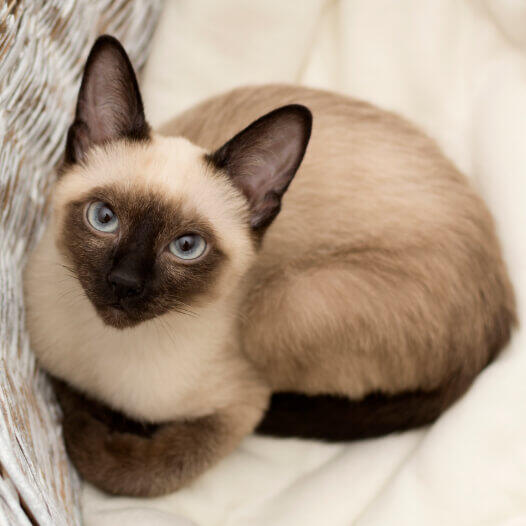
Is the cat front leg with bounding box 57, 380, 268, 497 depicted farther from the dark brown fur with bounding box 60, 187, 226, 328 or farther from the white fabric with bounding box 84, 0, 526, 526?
the dark brown fur with bounding box 60, 187, 226, 328

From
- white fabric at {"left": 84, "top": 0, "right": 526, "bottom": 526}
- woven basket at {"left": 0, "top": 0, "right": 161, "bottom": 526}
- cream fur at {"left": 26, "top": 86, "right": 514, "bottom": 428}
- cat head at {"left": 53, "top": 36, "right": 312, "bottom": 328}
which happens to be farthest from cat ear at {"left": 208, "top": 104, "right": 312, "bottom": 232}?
white fabric at {"left": 84, "top": 0, "right": 526, "bottom": 526}

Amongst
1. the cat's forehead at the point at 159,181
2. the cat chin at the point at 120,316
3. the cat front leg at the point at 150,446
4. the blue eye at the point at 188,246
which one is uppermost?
the cat's forehead at the point at 159,181

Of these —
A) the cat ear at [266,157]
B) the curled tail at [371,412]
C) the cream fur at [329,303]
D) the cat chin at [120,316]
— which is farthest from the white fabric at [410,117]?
the cat ear at [266,157]

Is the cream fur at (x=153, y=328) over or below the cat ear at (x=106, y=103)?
below

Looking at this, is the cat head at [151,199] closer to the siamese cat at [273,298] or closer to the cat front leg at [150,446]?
the siamese cat at [273,298]

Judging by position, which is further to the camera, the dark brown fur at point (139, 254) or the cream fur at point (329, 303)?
the cream fur at point (329, 303)

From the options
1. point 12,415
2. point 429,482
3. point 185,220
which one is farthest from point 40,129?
point 429,482

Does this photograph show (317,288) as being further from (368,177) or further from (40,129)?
(40,129)
